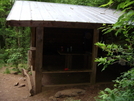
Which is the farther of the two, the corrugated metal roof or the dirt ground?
the dirt ground

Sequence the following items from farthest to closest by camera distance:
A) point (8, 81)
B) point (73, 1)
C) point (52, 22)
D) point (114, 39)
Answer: point (73, 1) < point (114, 39) < point (8, 81) < point (52, 22)

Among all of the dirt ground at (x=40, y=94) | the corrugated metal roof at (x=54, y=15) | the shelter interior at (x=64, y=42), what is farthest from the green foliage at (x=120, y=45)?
the shelter interior at (x=64, y=42)

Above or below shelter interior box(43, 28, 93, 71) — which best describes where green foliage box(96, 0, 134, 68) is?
above

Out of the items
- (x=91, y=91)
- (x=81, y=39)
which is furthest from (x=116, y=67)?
(x=91, y=91)

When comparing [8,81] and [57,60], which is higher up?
[57,60]

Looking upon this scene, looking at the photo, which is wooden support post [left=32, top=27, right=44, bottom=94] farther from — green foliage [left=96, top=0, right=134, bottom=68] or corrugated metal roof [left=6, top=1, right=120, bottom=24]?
green foliage [left=96, top=0, right=134, bottom=68]

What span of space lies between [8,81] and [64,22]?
5143mm

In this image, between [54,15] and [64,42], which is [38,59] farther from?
[64,42]

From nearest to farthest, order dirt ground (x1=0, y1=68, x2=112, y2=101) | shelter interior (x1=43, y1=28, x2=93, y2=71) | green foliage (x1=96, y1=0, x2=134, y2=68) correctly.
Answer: green foliage (x1=96, y1=0, x2=134, y2=68) → dirt ground (x1=0, y1=68, x2=112, y2=101) → shelter interior (x1=43, y1=28, x2=93, y2=71)

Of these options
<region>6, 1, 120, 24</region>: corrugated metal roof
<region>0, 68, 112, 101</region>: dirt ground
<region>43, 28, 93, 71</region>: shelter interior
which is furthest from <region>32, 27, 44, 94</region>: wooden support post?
<region>43, 28, 93, 71</region>: shelter interior

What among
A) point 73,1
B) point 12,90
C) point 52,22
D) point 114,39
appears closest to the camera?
point 52,22

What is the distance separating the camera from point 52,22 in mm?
4027

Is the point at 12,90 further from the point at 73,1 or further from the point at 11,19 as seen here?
the point at 73,1

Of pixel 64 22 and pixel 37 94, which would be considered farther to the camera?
pixel 37 94
